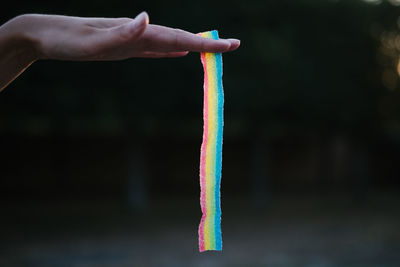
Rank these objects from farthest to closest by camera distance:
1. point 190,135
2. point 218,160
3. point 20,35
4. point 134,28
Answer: point 190,135, point 218,160, point 20,35, point 134,28

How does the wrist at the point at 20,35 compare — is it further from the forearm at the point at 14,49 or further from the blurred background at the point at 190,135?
the blurred background at the point at 190,135

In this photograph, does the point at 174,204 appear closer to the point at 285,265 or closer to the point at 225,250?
the point at 225,250

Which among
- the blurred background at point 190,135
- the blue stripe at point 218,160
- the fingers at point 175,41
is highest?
the blurred background at point 190,135

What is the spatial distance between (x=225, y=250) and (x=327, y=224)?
368 cm

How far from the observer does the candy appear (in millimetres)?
1097

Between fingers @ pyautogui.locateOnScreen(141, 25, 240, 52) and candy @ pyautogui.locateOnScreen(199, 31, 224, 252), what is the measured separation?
4cm

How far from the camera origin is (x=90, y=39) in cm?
95

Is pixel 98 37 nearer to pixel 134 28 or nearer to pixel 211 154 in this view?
pixel 134 28

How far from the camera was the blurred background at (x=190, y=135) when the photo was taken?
912cm

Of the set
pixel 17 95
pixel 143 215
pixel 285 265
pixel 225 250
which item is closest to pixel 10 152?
pixel 143 215

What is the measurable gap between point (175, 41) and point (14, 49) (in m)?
0.33

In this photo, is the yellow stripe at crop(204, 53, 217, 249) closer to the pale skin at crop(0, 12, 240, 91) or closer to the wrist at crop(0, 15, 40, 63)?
the pale skin at crop(0, 12, 240, 91)

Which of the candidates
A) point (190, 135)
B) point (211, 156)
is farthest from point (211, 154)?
point (190, 135)

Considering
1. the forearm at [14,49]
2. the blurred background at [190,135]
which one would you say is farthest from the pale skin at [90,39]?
the blurred background at [190,135]
